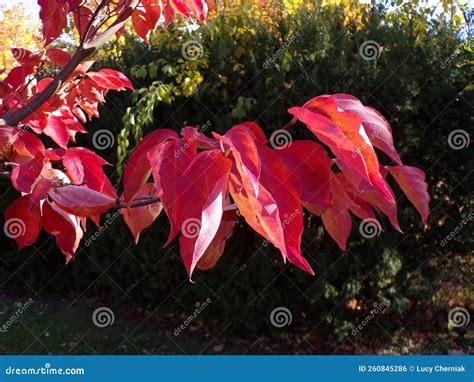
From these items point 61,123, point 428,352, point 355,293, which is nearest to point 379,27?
point 355,293

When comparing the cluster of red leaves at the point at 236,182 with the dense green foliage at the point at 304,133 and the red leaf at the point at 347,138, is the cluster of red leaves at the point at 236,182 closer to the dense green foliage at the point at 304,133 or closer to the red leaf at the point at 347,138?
the red leaf at the point at 347,138

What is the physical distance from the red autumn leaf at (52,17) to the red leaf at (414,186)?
788 mm

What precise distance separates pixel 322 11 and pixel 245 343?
8.71 feet

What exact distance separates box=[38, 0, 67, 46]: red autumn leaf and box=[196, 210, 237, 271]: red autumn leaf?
23.7 inches

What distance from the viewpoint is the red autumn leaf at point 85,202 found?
2.46 feet

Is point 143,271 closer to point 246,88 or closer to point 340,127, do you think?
point 246,88

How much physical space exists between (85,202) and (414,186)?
474mm

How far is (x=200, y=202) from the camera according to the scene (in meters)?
0.54

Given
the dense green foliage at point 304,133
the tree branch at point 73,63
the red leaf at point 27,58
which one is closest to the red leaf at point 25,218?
the tree branch at point 73,63

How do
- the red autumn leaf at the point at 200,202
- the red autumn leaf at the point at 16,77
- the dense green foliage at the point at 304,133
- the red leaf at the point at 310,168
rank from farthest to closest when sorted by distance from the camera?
1. the dense green foliage at the point at 304,133
2. the red autumn leaf at the point at 16,77
3. the red leaf at the point at 310,168
4. the red autumn leaf at the point at 200,202

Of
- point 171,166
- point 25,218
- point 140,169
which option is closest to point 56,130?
point 25,218

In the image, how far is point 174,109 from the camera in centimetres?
420

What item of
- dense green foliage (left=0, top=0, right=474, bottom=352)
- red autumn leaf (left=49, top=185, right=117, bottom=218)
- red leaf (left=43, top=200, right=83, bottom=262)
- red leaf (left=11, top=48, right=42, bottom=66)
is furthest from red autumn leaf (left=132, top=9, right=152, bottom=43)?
dense green foliage (left=0, top=0, right=474, bottom=352)

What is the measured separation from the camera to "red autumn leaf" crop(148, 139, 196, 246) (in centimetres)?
56
